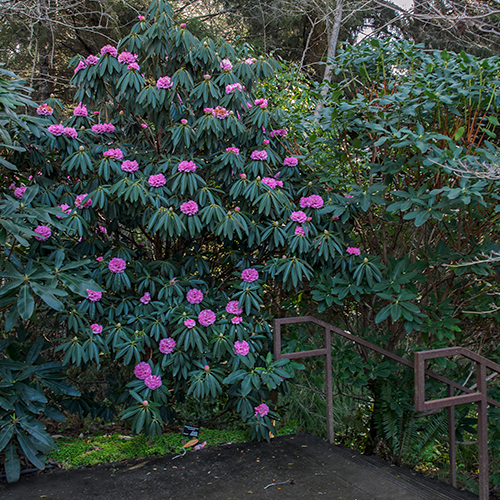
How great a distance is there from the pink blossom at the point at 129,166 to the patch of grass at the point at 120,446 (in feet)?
5.55

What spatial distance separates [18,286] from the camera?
8.47 ft

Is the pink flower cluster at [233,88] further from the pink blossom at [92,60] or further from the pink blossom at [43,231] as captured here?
the pink blossom at [43,231]

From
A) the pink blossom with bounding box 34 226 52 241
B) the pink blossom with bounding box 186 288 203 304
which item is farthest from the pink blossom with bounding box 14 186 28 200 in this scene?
the pink blossom with bounding box 186 288 203 304

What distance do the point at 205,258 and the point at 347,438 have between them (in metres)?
1.68

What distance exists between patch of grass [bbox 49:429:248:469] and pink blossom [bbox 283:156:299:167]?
186cm

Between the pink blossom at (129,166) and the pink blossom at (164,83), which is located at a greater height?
the pink blossom at (164,83)

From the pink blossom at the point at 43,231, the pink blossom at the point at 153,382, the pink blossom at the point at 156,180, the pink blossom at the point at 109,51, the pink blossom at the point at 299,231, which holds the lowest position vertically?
the pink blossom at the point at 153,382

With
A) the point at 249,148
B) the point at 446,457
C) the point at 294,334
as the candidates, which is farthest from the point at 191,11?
the point at 446,457

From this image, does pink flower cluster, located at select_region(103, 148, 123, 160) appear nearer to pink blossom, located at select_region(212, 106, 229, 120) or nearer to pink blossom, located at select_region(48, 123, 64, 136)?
pink blossom, located at select_region(48, 123, 64, 136)

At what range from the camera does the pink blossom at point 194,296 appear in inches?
122

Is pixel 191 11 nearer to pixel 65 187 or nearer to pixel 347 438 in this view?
pixel 65 187

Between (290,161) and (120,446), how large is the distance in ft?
7.18

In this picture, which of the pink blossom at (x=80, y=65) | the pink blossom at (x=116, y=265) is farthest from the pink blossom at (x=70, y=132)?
the pink blossom at (x=116, y=265)

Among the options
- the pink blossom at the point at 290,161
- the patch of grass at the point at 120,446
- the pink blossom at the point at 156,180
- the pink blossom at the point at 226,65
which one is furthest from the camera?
the pink blossom at the point at 290,161
